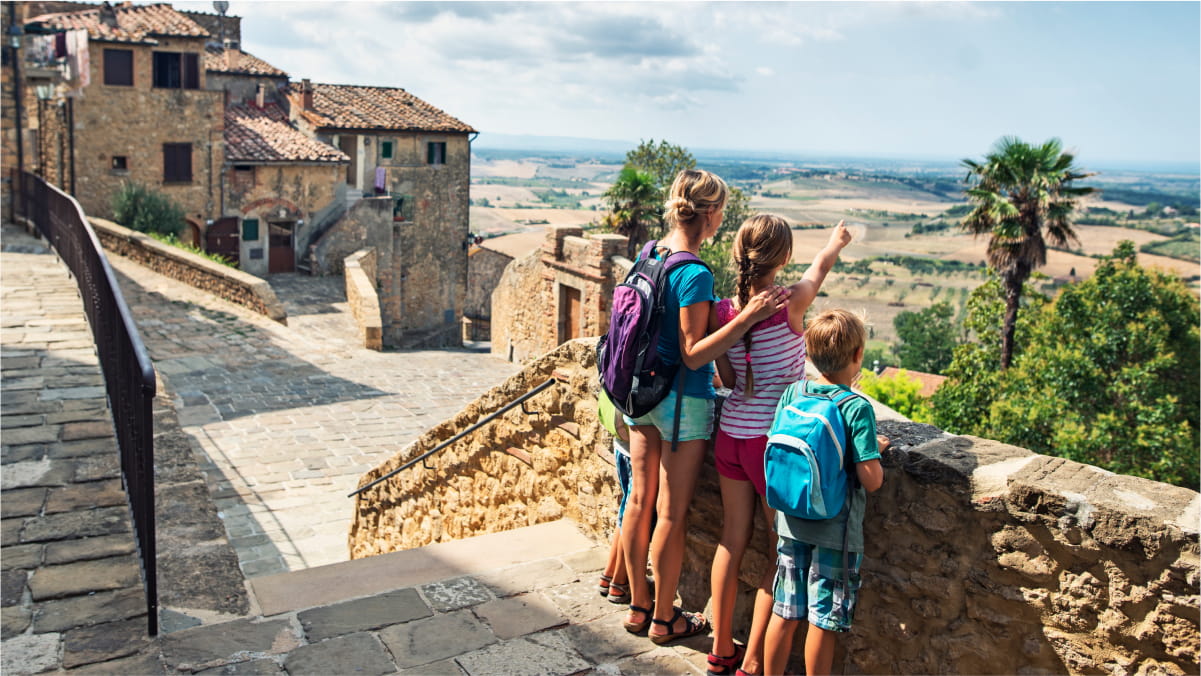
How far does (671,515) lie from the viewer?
3.95 meters

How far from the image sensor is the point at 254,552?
30.0ft

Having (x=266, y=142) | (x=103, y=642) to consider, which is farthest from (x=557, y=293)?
(x=103, y=642)

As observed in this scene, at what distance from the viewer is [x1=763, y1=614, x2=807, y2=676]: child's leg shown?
3473 millimetres

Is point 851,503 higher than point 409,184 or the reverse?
the reverse

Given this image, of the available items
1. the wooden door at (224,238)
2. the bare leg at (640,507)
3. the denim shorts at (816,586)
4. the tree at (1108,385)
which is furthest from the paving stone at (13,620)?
the wooden door at (224,238)

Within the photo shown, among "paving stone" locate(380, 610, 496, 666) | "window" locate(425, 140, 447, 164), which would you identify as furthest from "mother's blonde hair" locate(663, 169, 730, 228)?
"window" locate(425, 140, 447, 164)

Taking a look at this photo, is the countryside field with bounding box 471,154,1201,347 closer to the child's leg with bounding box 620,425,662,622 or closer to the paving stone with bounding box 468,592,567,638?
the paving stone with bounding box 468,592,567,638

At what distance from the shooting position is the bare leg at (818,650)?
11.1ft

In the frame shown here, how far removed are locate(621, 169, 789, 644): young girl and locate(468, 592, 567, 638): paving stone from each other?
39cm

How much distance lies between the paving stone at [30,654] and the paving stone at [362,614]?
0.94 meters

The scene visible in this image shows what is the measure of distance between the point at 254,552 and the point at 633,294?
268 inches

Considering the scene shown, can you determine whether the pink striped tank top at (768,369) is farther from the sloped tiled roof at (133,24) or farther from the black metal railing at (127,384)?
the sloped tiled roof at (133,24)

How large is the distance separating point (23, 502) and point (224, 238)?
27929 millimetres

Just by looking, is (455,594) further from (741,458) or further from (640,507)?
(741,458)
